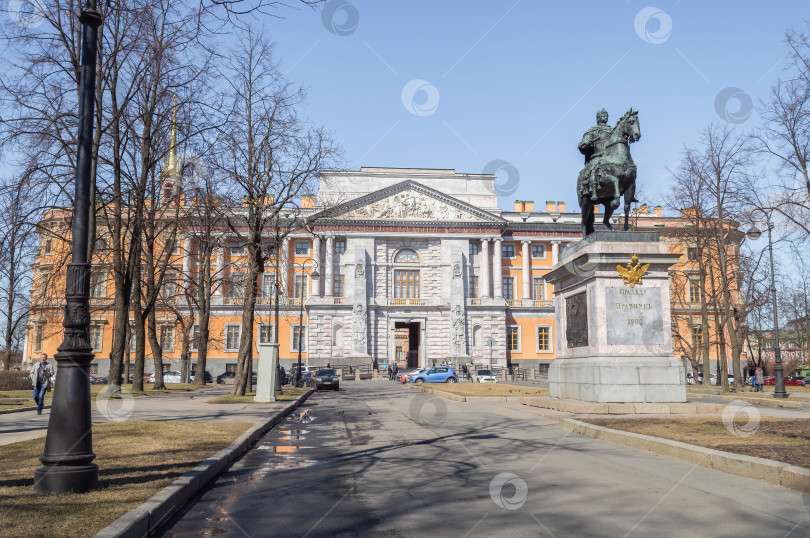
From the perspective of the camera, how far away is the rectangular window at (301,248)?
72188mm

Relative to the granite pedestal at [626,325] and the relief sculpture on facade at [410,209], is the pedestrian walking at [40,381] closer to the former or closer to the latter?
the granite pedestal at [626,325]

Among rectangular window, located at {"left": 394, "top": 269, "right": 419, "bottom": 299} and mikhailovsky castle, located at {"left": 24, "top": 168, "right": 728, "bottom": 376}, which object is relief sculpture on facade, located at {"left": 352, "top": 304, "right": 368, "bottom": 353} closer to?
mikhailovsky castle, located at {"left": 24, "top": 168, "right": 728, "bottom": 376}

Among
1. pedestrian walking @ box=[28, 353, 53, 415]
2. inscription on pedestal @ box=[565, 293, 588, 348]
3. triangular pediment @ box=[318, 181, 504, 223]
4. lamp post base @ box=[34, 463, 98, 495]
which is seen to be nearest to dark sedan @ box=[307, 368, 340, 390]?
pedestrian walking @ box=[28, 353, 53, 415]

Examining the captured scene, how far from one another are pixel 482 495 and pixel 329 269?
61716 millimetres

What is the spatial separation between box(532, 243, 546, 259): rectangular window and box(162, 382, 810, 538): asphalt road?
6382 centimetres

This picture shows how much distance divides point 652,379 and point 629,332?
1274 millimetres

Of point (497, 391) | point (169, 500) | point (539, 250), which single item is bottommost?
point (497, 391)

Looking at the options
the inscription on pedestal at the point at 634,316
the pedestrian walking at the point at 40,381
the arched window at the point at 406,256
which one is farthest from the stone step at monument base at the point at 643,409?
the arched window at the point at 406,256

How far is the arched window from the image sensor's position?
7075cm

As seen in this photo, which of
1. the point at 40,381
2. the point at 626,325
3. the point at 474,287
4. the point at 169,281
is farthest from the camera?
the point at 474,287

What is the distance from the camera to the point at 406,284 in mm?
70812

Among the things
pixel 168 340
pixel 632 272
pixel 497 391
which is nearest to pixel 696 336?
pixel 497 391

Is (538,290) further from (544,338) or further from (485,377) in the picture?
(485,377)

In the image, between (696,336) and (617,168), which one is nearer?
(617,168)
